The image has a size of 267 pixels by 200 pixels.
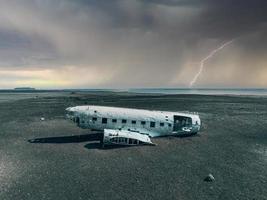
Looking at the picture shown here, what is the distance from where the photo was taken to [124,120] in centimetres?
3638

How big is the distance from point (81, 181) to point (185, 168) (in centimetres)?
1051

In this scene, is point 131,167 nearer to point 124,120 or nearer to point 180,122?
point 124,120

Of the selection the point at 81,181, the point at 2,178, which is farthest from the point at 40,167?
the point at 81,181

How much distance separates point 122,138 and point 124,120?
10.3 ft

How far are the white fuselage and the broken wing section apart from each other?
1.54 metres

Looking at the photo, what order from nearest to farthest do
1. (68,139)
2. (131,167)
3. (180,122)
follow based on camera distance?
1. (131,167)
2. (180,122)
3. (68,139)

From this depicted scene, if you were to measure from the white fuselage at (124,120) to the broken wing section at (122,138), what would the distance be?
5.06 feet

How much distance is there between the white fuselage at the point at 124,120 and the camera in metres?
36.2

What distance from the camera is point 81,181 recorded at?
2359 cm

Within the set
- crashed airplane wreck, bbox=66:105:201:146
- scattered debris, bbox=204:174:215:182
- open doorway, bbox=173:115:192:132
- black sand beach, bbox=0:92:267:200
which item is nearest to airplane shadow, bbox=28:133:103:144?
black sand beach, bbox=0:92:267:200

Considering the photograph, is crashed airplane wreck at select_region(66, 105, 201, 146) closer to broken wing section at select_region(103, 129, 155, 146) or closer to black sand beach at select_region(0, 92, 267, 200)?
broken wing section at select_region(103, 129, 155, 146)

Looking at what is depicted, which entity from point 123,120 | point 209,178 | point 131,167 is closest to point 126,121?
point 123,120

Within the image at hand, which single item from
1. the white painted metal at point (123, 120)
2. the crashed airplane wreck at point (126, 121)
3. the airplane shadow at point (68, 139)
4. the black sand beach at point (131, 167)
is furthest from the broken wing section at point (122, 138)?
the airplane shadow at point (68, 139)

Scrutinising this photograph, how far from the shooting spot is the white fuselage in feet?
119
